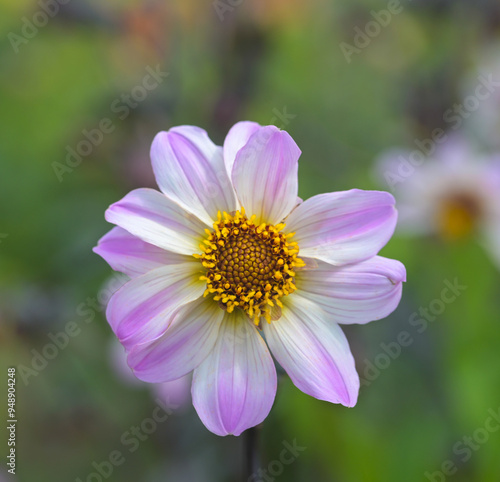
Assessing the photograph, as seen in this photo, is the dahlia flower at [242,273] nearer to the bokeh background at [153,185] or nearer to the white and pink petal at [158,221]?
the white and pink petal at [158,221]

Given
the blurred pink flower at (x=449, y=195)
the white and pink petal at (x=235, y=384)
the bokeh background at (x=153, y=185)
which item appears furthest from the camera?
the blurred pink flower at (x=449, y=195)

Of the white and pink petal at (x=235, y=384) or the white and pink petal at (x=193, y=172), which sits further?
the white and pink petal at (x=193, y=172)

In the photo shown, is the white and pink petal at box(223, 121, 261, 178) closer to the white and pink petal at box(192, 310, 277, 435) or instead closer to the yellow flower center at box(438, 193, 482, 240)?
the white and pink petal at box(192, 310, 277, 435)

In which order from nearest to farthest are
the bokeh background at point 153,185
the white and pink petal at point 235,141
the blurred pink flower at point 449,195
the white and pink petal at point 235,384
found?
1. the white and pink petal at point 235,384
2. the white and pink petal at point 235,141
3. the bokeh background at point 153,185
4. the blurred pink flower at point 449,195

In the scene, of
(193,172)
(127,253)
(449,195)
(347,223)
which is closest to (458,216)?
(449,195)

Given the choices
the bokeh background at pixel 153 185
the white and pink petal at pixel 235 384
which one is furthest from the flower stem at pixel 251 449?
the bokeh background at pixel 153 185

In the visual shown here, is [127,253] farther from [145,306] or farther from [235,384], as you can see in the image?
[235,384]

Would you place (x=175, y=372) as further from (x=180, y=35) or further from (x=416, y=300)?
(x=180, y=35)
